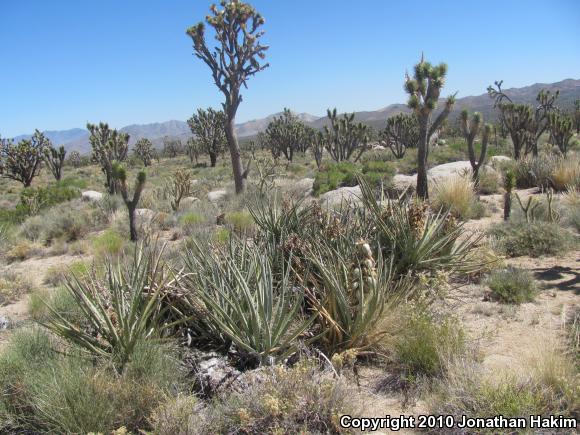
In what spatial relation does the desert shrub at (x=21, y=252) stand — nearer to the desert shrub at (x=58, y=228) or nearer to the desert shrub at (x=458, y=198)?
the desert shrub at (x=58, y=228)

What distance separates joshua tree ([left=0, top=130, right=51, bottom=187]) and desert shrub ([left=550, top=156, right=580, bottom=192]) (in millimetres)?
25244

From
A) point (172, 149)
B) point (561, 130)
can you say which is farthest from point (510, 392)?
point (172, 149)

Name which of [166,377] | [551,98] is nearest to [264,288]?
[166,377]

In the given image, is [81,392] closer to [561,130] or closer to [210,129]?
[561,130]

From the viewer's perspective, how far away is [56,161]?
28453 millimetres

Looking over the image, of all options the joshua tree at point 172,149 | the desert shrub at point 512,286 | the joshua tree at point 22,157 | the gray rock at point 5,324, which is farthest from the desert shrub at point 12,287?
the joshua tree at point 172,149

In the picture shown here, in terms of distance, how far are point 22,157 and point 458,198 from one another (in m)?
24.1

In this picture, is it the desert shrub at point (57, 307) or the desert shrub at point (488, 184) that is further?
the desert shrub at point (488, 184)

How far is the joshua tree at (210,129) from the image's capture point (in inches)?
1372

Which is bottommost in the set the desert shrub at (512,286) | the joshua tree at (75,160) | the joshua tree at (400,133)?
the desert shrub at (512,286)

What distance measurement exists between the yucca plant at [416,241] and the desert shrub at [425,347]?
1.26 m

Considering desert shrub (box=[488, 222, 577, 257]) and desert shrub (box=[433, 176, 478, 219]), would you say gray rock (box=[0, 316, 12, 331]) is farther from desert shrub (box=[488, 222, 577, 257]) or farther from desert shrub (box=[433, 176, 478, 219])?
desert shrub (box=[433, 176, 478, 219])

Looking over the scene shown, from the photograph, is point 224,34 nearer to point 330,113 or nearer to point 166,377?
point 330,113

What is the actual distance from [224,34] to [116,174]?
7.73 m
